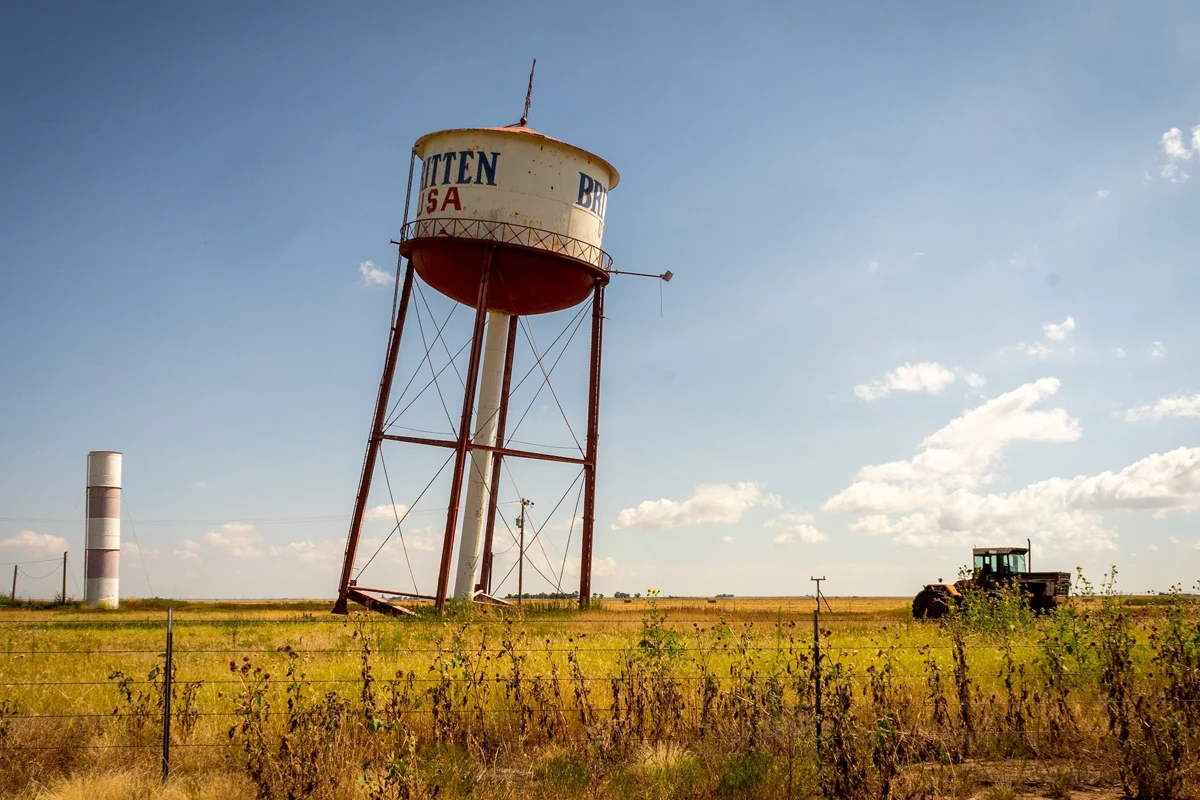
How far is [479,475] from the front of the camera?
30.6 meters

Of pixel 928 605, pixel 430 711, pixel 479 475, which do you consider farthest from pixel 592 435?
pixel 430 711

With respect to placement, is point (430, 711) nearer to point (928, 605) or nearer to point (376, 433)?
point (376, 433)

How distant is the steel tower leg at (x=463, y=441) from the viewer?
27.4m

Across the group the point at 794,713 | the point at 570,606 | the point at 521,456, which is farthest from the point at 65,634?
the point at 794,713

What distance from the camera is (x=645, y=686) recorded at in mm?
11250

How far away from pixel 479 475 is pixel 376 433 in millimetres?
3668

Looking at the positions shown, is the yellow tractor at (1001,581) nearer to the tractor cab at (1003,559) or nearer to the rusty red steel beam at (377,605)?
the tractor cab at (1003,559)

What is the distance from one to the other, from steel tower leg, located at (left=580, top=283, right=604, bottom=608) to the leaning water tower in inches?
1.8

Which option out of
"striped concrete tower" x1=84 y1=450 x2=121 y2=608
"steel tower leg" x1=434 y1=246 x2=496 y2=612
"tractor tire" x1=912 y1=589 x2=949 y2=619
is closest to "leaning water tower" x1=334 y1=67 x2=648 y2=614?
"steel tower leg" x1=434 y1=246 x2=496 y2=612

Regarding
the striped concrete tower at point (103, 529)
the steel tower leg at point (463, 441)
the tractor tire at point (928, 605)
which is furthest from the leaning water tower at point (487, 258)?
the striped concrete tower at point (103, 529)

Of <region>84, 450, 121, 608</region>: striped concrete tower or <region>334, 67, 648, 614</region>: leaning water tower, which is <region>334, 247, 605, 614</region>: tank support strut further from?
<region>84, 450, 121, 608</region>: striped concrete tower

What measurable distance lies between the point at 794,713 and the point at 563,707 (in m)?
2.60

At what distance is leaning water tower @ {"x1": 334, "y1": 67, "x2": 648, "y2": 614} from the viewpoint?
93.2ft

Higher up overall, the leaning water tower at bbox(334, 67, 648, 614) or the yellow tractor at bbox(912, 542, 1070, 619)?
the leaning water tower at bbox(334, 67, 648, 614)
